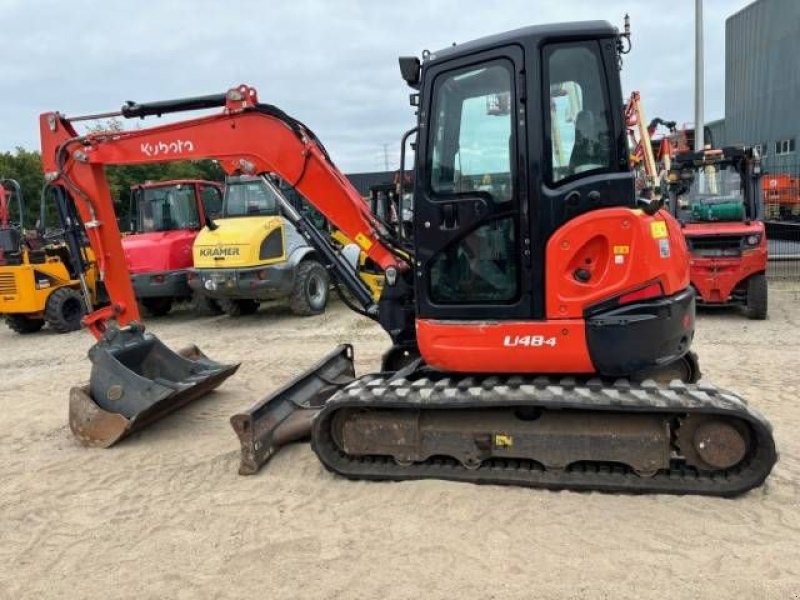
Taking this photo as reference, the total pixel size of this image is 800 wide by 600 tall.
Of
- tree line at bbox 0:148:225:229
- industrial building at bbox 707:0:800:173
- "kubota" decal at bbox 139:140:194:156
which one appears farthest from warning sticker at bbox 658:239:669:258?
industrial building at bbox 707:0:800:173

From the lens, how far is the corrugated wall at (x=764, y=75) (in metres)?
25.0

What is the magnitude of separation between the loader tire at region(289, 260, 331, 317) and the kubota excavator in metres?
6.35

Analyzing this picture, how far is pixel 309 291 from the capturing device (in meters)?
11.0

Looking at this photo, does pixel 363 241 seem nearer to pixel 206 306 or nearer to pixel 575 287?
pixel 575 287

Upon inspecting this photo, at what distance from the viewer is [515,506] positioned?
3.77 metres

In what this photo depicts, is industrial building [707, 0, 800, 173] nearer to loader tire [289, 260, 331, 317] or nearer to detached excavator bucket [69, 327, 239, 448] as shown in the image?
loader tire [289, 260, 331, 317]

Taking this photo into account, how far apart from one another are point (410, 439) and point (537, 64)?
233 centimetres

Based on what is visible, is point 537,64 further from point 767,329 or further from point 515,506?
point 767,329

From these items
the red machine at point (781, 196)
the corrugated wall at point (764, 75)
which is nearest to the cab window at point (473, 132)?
the red machine at point (781, 196)

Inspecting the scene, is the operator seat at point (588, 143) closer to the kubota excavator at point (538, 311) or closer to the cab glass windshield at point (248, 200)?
the kubota excavator at point (538, 311)

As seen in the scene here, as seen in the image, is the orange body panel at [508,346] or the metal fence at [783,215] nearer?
the orange body panel at [508,346]

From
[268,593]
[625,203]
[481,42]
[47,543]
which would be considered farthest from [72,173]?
[625,203]

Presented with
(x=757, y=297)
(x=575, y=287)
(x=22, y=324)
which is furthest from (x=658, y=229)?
(x=22, y=324)

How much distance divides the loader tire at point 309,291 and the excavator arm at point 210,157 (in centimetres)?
501
